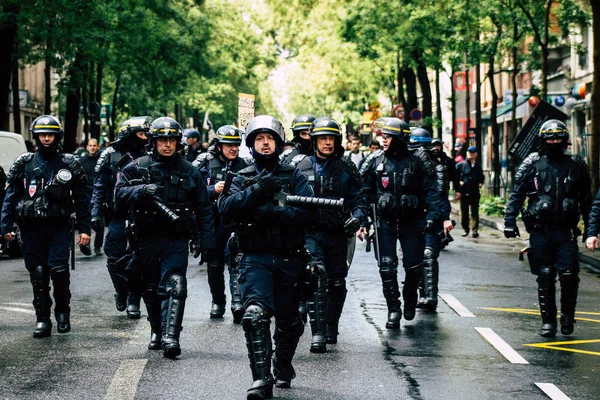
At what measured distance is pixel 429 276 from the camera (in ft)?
38.1

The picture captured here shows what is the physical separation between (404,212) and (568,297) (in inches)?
61.0

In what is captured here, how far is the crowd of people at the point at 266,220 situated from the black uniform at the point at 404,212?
12 mm

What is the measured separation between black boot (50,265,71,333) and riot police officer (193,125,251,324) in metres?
1.45

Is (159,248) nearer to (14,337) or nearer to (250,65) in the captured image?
(14,337)

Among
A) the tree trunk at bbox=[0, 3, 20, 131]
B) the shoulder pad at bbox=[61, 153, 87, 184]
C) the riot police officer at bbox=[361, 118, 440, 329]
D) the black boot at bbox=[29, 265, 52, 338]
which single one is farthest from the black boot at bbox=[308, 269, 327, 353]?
the tree trunk at bbox=[0, 3, 20, 131]

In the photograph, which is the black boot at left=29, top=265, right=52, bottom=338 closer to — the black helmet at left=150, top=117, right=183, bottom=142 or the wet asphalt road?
the wet asphalt road

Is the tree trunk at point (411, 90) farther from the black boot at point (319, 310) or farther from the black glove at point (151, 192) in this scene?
the black glove at point (151, 192)

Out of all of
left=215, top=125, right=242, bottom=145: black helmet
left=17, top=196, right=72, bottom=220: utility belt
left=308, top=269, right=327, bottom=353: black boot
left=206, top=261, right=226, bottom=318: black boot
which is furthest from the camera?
left=215, top=125, right=242, bottom=145: black helmet

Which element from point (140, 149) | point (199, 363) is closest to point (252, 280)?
point (199, 363)

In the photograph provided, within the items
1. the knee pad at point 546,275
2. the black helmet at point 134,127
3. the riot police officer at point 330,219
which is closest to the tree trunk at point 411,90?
the black helmet at point 134,127

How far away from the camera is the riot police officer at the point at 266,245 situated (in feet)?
22.5

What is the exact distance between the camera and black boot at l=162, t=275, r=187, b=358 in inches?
332

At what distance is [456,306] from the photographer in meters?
12.1

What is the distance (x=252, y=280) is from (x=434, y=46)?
27996 millimetres
